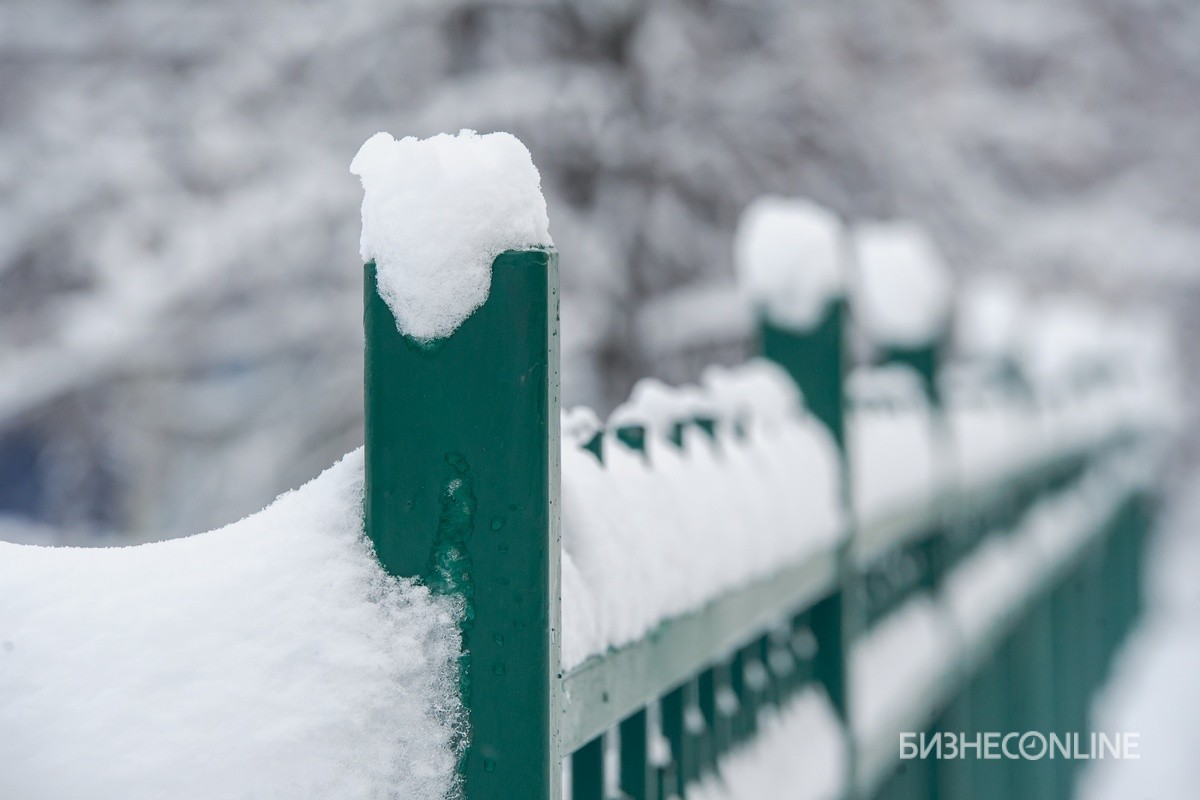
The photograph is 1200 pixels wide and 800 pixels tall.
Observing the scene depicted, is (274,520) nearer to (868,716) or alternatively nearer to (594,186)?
(868,716)

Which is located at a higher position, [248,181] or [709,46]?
[709,46]

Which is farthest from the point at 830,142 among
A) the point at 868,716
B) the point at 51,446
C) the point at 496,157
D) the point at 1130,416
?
the point at 496,157

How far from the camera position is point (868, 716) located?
2697 millimetres

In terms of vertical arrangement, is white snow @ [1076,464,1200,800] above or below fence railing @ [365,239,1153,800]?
below

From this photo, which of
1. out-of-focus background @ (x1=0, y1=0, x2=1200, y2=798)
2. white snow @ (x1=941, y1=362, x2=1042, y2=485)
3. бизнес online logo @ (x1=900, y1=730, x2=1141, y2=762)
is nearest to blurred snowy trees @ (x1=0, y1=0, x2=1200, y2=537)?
out-of-focus background @ (x1=0, y1=0, x2=1200, y2=798)

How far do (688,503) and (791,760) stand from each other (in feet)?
2.66

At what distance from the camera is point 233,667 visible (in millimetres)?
885

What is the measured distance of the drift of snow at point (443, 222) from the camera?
3.19ft

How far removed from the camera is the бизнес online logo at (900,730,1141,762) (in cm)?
329

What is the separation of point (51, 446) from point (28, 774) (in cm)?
907

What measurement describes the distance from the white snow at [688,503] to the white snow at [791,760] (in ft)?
1.05

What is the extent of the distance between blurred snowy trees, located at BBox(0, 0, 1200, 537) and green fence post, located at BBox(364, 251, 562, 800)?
7.19 metres

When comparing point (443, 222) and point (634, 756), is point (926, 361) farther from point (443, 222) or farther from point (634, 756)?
point (443, 222)

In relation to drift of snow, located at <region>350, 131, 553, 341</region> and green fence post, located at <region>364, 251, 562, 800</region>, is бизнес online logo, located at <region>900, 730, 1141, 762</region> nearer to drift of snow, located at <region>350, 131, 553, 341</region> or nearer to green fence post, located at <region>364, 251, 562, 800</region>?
green fence post, located at <region>364, 251, 562, 800</region>
